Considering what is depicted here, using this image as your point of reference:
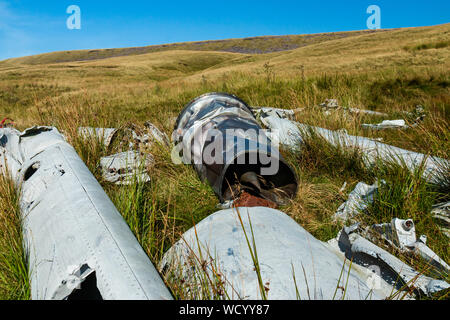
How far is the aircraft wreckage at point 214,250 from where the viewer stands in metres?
1.31

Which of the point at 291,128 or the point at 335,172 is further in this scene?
the point at 291,128

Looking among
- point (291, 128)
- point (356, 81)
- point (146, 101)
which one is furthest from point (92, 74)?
point (291, 128)

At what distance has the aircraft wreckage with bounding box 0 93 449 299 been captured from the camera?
1313 millimetres

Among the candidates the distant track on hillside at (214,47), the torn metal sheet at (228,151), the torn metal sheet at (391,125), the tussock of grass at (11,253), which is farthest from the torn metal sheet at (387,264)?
the distant track on hillside at (214,47)

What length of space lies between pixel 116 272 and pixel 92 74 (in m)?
35.0

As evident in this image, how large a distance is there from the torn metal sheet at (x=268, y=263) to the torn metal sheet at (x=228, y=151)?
0.77 metres

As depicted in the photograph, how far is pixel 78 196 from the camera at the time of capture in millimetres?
1887

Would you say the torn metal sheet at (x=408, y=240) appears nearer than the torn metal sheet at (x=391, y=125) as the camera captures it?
Yes

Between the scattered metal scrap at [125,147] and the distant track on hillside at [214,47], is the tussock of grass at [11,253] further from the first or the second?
the distant track on hillside at [214,47]

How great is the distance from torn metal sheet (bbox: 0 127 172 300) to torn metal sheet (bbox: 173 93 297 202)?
109 centimetres

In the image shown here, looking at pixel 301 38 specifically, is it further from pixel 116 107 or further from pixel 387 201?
pixel 387 201

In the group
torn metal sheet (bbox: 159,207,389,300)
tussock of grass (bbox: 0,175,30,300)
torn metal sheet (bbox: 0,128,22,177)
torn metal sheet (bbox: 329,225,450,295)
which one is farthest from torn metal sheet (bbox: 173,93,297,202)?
torn metal sheet (bbox: 0,128,22,177)

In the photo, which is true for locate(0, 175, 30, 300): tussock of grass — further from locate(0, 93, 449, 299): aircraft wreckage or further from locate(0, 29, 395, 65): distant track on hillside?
locate(0, 29, 395, 65): distant track on hillside
